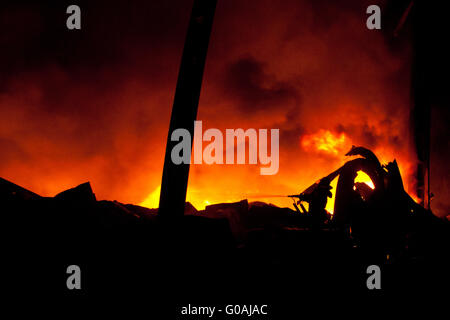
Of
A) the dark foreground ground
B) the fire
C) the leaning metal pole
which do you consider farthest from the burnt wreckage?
the fire

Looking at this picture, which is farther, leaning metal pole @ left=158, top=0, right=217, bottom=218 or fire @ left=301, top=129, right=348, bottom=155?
fire @ left=301, top=129, right=348, bottom=155

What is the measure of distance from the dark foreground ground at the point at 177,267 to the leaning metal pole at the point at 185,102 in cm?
21

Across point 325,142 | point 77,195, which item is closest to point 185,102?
point 77,195

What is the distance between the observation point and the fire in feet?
22.6

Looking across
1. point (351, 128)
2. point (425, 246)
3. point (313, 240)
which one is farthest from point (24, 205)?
point (351, 128)

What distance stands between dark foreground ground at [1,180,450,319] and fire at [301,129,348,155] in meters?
4.23

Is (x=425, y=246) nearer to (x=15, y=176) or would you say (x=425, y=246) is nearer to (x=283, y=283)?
(x=283, y=283)

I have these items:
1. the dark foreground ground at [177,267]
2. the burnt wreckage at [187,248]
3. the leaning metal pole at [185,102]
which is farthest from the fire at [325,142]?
the leaning metal pole at [185,102]

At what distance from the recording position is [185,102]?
2.59m

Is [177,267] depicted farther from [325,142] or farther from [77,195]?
[325,142]

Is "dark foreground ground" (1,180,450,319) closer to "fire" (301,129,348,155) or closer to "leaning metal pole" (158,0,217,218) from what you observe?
"leaning metal pole" (158,0,217,218)

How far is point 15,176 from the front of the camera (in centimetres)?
550

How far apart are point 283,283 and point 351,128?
5.44m

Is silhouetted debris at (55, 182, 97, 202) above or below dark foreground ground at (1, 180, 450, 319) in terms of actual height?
above
